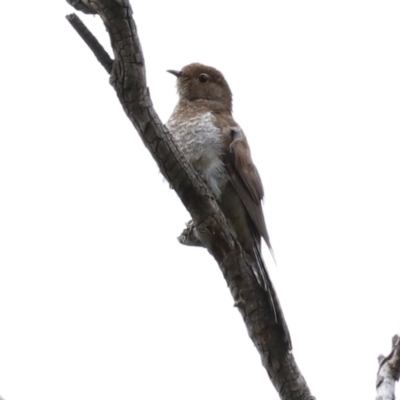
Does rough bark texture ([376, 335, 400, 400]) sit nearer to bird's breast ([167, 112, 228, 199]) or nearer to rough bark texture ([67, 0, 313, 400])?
rough bark texture ([67, 0, 313, 400])

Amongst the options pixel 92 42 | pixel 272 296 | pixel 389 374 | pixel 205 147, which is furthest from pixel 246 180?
pixel 92 42

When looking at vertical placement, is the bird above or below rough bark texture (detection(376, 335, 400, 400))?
above

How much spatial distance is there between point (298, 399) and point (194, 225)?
1.21 m

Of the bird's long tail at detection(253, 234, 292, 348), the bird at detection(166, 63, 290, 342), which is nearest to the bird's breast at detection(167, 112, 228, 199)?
the bird at detection(166, 63, 290, 342)

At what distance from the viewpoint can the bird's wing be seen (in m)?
6.20

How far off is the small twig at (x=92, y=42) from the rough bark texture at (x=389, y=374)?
231 cm

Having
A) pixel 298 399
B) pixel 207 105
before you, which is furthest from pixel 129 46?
pixel 207 105

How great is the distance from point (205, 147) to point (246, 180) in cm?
42

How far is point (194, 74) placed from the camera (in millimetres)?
7730

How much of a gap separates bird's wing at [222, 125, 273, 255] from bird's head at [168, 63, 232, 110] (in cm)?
122

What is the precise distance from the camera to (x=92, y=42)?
14.2 feet

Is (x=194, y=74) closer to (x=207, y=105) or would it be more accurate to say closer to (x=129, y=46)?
(x=207, y=105)

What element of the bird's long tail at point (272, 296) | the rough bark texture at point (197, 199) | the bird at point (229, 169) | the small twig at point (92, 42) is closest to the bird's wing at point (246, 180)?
the bird at point (229, 169)

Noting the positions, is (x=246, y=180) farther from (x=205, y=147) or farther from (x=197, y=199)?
(x=197, y=199)
